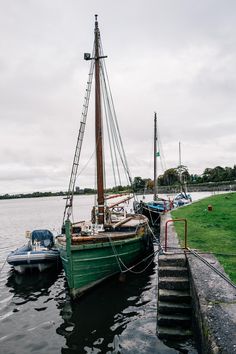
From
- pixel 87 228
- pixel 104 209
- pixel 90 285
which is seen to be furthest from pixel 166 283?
pixel 104 209

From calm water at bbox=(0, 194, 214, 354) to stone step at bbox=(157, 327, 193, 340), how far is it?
0.22 metres

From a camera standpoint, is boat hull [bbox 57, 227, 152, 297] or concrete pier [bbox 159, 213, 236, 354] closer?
concrete pier [bbox 159, 213, 236, 354]

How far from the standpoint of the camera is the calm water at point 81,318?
8344 millimetres

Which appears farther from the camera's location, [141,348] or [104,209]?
[104,209]

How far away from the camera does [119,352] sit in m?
7.87

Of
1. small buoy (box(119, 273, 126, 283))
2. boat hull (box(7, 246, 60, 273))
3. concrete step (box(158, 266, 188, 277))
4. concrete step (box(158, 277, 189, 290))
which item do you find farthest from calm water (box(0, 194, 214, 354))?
concrete step (box(158, 266, 188, 277))

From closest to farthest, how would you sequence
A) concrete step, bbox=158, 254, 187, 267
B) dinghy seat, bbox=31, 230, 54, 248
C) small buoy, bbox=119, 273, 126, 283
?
concrete step, bbox=158, 254, 187, 267 → small buoy, bbox=119, 273, 126, 283 → dinghy seat, bbox=31, 230, 54, 248

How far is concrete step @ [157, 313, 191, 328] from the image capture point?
8.01m

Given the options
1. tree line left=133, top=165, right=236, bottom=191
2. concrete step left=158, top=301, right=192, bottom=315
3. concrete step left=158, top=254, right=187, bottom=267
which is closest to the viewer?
concrete step left=158, top=301, right=192, bottom=315

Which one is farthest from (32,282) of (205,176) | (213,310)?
(205,176)

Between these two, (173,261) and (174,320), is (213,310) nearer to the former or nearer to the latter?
(174,320)

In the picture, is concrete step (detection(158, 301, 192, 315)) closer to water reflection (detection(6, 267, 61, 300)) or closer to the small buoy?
the small buoy

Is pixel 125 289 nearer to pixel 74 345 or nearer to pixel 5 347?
pixel 74 345

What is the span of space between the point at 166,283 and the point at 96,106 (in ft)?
34.4
